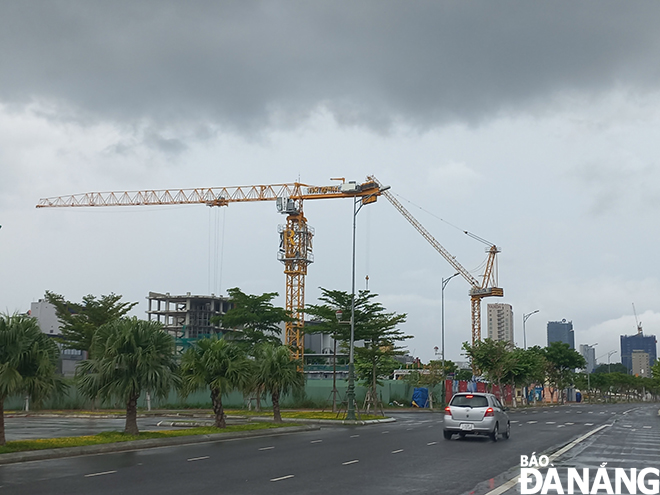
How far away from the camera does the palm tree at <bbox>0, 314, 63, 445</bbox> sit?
1845 cm

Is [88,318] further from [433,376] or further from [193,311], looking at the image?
[193,311]

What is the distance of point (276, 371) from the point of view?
3203 centimetres

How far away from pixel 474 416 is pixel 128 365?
12.2 m

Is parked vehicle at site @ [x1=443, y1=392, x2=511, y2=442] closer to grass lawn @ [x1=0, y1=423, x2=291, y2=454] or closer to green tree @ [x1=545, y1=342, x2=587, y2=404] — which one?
grass lawn @ [x1=0, y1=423, x2=291, y2=454]

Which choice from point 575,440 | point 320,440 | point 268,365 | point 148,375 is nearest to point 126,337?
point 148,375

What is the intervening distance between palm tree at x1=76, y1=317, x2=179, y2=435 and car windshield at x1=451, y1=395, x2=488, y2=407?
10.2 meters

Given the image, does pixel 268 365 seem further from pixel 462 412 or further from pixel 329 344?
pixel 329 344

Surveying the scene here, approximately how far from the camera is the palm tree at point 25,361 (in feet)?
60.5

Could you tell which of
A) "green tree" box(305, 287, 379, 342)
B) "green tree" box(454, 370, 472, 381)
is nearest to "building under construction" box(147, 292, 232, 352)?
Result: "green tree" box(454, 370, 472, 381)

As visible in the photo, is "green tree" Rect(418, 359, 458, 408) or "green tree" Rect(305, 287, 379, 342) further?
"green tree" Rect(418, 359, 458, 408)

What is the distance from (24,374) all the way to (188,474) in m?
7.02

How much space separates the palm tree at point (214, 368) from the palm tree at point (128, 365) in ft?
10.1

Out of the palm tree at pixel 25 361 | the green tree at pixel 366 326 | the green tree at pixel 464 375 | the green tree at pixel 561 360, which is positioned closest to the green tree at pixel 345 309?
the green tree at pixel 366 326

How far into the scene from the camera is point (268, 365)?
31.9 metres
